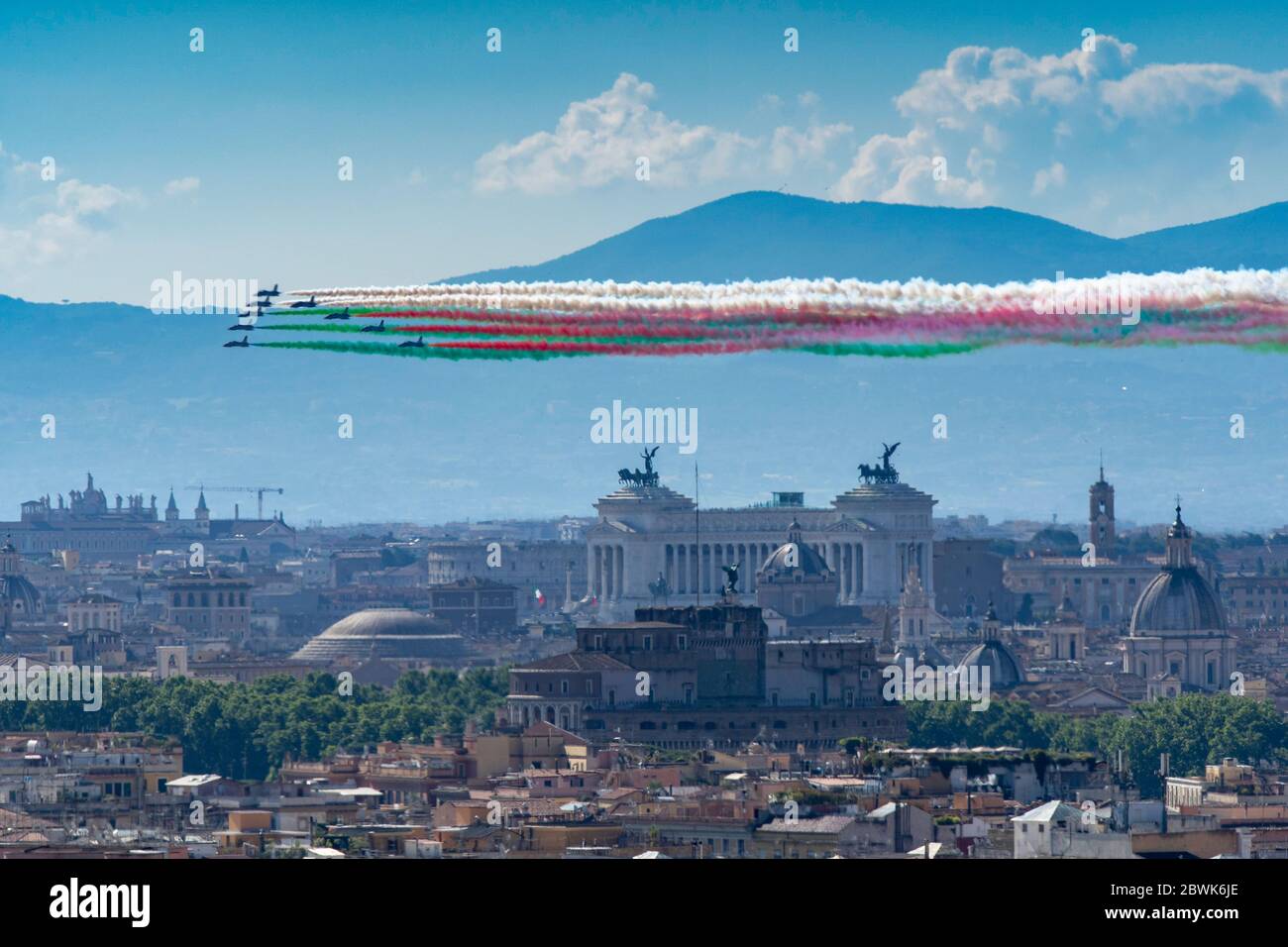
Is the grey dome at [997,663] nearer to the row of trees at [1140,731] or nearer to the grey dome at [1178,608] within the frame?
the grey dome at [1178,608]

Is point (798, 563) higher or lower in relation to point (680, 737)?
higher

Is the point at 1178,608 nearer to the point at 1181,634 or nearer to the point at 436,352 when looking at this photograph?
the point at 1181,634

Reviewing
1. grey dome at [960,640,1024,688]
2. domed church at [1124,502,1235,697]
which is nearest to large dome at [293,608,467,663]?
domed church at [1124,502,1235,697]

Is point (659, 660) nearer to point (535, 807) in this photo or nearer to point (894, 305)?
point (535, 807)

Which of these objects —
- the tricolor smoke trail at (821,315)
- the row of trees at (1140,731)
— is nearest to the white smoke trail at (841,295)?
the tricolor smoke trail at (821,315)

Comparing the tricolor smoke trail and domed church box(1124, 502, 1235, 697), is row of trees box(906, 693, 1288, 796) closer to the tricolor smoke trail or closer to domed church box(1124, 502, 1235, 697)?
domed church box(1124, 502, 1235, 697)

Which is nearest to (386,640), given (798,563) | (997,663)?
(798,563)
